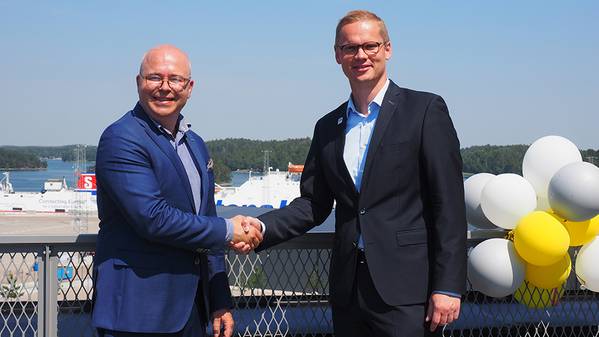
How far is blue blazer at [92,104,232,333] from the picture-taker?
271 cm

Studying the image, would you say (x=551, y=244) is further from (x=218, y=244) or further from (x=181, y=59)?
(x=181, y=59)

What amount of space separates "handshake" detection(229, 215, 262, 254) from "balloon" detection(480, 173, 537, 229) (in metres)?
1.49

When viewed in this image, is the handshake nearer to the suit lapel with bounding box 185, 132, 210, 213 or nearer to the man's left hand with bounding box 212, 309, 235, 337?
the suit lapel with bounding box 185, 132, 210, 213

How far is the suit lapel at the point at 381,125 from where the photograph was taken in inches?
118

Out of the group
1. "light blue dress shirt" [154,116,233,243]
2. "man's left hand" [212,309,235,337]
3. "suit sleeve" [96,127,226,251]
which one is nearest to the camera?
"suit sleeve" [96,127,226,251]

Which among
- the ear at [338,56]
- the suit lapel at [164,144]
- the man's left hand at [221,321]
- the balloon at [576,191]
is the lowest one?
the man's left hand at [221,321]

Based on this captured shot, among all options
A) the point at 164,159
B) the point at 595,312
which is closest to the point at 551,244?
the point at 595,312

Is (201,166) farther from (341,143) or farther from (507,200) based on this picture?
(507,200)

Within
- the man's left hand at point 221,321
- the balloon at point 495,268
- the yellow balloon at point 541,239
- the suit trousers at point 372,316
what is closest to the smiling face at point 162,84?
the man's left hand at point 221,321

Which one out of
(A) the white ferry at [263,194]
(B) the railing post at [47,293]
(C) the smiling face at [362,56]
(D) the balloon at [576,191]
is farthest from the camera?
(A) the white ferry at [263,194]

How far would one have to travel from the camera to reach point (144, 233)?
2.72m

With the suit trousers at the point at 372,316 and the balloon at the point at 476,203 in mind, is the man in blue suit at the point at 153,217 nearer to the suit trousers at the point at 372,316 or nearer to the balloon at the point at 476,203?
the suit trousers at the point at 372,316

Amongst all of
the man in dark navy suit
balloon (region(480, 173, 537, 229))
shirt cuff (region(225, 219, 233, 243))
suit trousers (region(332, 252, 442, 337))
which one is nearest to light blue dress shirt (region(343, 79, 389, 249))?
the man in dark navy suit

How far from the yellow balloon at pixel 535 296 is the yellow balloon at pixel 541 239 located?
28 centimetres
